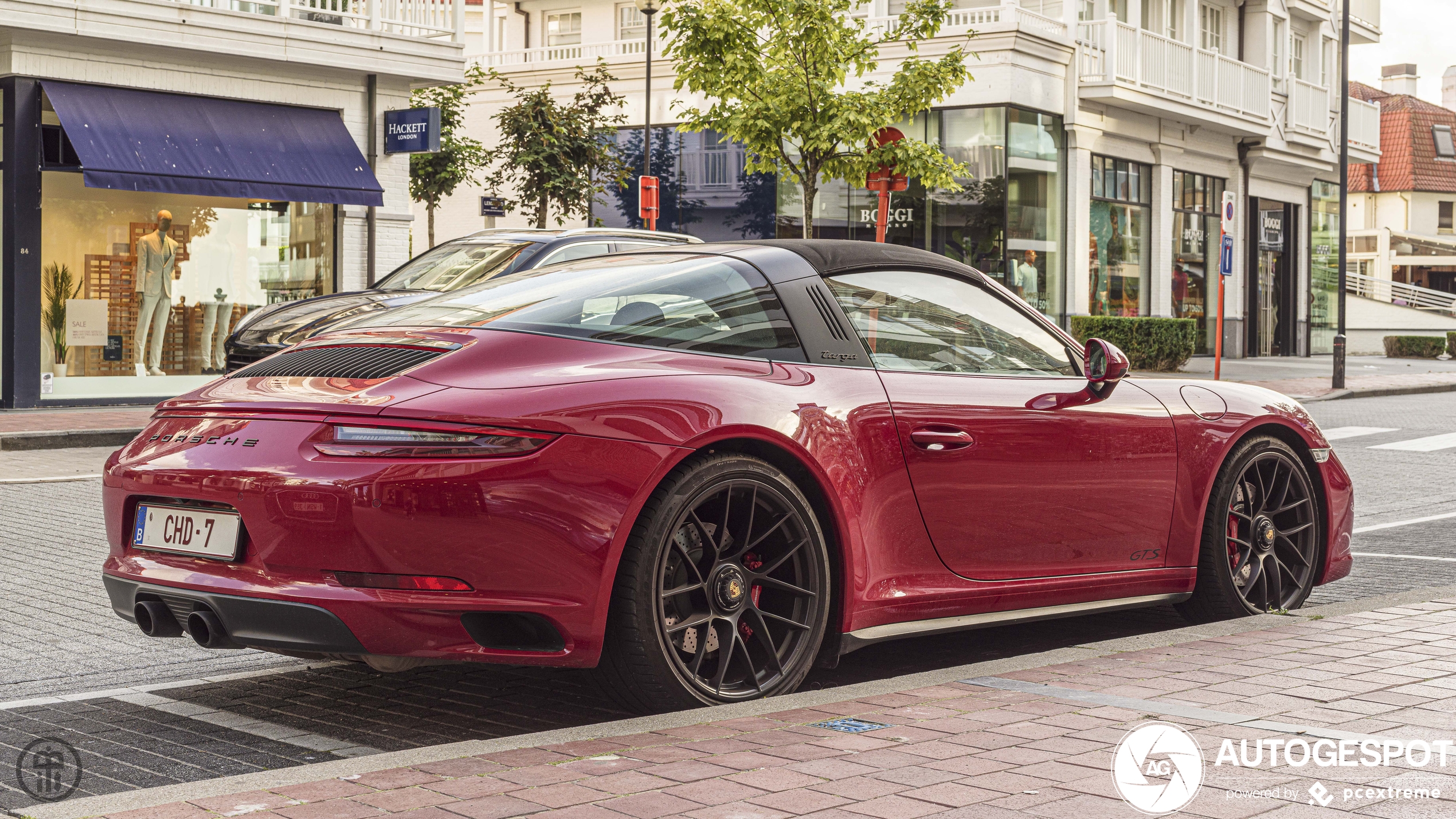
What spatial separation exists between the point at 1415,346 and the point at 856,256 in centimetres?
4672

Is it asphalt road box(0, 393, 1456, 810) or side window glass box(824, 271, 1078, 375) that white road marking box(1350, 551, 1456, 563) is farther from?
side window glass box(824, 271, 1078, 375)

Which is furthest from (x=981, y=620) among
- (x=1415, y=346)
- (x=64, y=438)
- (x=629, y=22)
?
(x=1415, y=346)

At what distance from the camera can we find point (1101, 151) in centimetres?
3209

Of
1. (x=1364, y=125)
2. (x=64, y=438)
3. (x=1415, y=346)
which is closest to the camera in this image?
(x=64, y=438)

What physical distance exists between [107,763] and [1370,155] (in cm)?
4497

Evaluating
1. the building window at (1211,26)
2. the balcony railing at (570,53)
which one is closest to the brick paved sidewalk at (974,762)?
the balcony railing at (570,53)

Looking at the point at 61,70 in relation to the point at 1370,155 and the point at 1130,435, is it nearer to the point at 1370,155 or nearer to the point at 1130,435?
the point at 1130,435

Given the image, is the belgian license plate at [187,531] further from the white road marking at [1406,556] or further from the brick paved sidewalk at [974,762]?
the white road marking at [1406,556]

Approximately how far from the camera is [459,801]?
3.28 meters

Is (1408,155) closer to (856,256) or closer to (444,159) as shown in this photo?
(444,159)

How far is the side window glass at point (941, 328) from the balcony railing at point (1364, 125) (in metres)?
41.3

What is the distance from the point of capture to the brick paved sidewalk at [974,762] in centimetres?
324

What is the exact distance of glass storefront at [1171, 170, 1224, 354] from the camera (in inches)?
1398

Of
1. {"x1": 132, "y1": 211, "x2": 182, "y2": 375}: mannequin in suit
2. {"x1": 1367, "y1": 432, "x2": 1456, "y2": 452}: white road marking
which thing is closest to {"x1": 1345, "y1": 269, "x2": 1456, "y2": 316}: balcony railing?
{"x1": 1367, "y1": 432, "x2": 1456, "y2": 452}: white road marking
